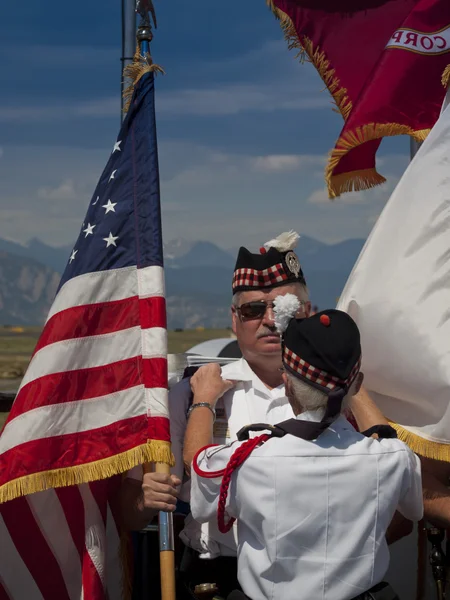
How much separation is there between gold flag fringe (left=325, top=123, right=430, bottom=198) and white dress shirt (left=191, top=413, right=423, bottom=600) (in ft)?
6.97

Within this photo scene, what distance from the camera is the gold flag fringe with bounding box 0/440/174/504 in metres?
3.42

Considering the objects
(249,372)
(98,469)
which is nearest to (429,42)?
(249,372)

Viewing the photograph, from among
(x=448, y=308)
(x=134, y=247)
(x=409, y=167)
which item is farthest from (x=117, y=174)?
(x=448, y=308)

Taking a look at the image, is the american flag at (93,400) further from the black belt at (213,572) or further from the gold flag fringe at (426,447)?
the gold flag fringe at (426,447)

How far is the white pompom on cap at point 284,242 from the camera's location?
3.91 m

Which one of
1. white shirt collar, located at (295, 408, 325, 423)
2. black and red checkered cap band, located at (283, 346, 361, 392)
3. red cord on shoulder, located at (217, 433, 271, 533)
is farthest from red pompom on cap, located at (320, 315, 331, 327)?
red cord on shoulder, located at (217, 433, 271, 533)

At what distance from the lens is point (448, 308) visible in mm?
3768

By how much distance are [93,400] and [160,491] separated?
52 centimetres

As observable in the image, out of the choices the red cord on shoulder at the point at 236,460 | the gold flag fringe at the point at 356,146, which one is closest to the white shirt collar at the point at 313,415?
the red cord on shoulder at the point at 236,460

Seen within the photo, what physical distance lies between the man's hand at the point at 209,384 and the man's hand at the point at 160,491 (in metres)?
0.37

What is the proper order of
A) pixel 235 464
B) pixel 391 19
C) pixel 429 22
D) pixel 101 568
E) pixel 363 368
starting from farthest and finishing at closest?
1. pixel 391 19
2. pixel 429 22
3. pixel 363 368
4. pixel 101 568
5. pixel 235 464

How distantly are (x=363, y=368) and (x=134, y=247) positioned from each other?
1.24m

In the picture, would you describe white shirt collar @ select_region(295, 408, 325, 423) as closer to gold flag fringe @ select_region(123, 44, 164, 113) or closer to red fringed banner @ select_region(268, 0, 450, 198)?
gold flag fringe @ select_region(123, 44, 164, 113)

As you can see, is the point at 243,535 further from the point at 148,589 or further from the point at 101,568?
the point at 148,589
